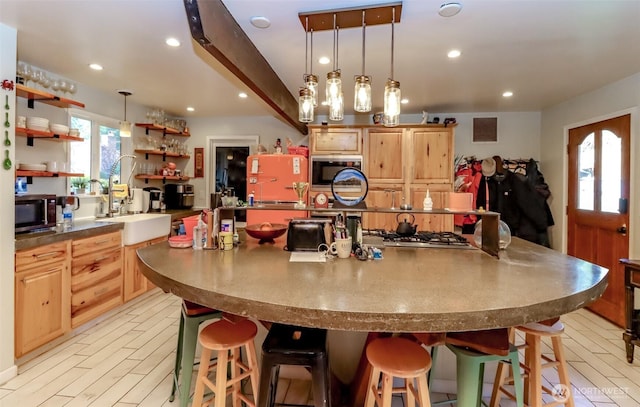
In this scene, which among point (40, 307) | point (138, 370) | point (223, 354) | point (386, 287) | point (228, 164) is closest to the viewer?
point (386, 287)

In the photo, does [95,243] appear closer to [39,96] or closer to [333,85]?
[39,96]

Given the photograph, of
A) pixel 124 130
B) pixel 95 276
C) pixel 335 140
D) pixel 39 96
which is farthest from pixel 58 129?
pixel 335 140

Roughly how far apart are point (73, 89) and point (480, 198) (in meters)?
4.89

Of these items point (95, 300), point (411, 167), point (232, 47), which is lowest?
point (95, 300)

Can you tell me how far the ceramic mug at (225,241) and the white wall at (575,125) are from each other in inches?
142

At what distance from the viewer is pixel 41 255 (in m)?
2.35

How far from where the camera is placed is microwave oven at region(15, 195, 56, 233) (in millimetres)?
2344

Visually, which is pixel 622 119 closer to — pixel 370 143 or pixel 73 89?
pixel 370 143

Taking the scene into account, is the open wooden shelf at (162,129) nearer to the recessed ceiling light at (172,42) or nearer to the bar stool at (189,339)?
the recessed ceiling light at (172,42)

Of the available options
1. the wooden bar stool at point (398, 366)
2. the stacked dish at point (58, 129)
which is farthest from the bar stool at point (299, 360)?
the stacked dish at point (58, 129)

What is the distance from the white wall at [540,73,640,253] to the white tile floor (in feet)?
Result: 3.86

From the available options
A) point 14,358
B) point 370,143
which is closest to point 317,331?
point 14,358

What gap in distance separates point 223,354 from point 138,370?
4.07 ft

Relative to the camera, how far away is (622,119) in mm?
3104
